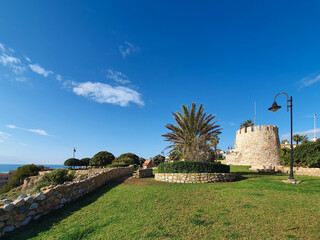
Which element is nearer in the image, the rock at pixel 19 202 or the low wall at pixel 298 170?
the rock at pixel 19 202

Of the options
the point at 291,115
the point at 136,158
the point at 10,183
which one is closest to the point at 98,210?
the point at 291,115

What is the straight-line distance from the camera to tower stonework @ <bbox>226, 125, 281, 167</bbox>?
29.0 m

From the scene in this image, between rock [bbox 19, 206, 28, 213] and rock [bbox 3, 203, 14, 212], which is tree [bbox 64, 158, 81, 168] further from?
rock [bbox 3, 203, 14, 212]

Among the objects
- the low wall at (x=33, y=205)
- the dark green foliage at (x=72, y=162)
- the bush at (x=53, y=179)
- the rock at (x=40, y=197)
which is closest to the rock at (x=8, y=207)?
the low wall at (x=33, y=205)

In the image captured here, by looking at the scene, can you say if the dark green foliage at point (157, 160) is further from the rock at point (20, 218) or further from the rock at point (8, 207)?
the rock at point (8, 207)

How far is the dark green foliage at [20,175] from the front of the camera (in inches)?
947

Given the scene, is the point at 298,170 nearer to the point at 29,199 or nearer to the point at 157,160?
the point at 29,199

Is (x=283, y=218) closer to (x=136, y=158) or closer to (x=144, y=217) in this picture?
(x=144, y=217)

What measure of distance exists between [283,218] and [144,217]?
387 cm

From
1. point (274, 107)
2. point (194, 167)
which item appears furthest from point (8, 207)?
point (274, 107)

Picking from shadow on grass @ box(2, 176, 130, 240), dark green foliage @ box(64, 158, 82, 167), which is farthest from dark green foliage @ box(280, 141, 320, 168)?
dark green foliage @ box(64, 158, 82, 167)

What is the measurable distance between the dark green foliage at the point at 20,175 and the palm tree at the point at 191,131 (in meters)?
25.4

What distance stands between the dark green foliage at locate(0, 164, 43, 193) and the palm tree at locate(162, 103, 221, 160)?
2537 centimetres

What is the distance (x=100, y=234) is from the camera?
389 cm
